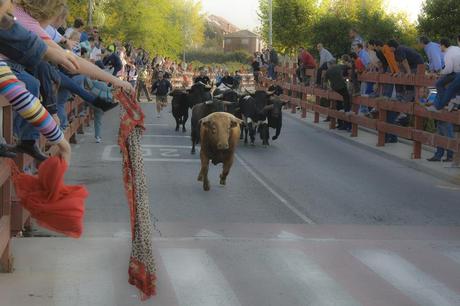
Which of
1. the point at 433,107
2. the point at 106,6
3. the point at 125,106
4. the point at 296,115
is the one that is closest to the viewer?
the point at 125,106

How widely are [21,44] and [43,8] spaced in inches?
18.7

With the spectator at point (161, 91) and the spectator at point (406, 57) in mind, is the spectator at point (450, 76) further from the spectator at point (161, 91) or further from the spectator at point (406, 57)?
the spectator at point (161, 91)

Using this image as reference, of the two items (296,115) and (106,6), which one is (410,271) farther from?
(106,6)

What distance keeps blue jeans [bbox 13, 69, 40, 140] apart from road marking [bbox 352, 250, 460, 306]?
3.53 meters

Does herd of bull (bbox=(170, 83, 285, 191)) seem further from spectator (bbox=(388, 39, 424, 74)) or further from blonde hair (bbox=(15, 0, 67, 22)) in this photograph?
blonde hair (bbox=(15, 0, 67, 22))

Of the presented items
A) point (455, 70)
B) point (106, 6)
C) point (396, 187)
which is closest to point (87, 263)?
point (396, 187)

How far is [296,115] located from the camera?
110 ft

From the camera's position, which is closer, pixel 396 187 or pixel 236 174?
pixel 396 187

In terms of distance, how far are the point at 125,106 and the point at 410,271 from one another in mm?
4033

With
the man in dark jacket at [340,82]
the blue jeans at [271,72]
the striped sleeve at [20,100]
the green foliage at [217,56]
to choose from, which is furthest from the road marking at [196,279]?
the green foliage at [217,56]

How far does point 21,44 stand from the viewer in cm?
520

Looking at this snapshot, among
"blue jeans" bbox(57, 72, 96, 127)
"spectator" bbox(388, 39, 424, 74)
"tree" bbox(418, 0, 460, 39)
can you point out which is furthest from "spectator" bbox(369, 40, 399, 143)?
"tree" bbox(418, 0, 460, 39)

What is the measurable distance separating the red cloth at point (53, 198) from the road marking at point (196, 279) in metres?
2.42

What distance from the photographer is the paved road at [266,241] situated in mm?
7965
